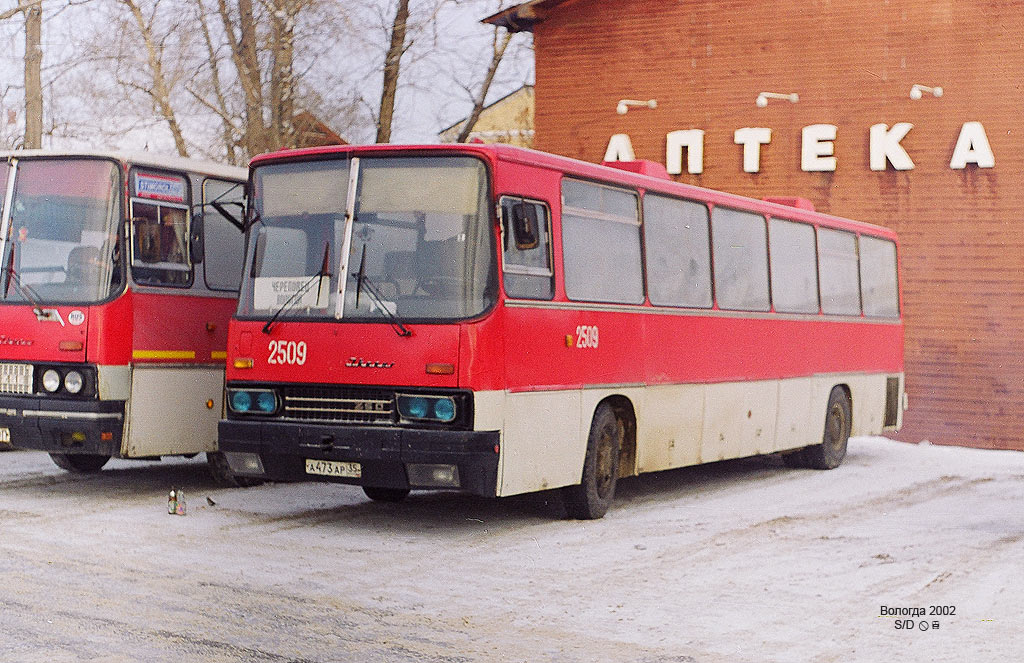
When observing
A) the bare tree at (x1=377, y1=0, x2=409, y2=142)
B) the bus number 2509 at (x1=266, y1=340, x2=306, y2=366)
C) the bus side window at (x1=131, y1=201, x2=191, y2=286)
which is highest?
the bare tree at (x1=377, y1=0, x2=409, y2=142)

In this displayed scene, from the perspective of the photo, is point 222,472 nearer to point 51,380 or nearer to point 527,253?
point 51,380

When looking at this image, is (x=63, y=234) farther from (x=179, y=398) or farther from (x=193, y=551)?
(x=193, y=551)

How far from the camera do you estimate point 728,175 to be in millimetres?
25219

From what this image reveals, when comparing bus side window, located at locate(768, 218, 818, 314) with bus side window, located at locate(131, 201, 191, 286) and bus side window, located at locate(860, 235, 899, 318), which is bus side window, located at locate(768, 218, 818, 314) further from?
bus side window, located at locate(131, 201, 191, 286)

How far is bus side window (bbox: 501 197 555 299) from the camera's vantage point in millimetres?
11227

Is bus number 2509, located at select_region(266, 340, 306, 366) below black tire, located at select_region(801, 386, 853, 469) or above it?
above

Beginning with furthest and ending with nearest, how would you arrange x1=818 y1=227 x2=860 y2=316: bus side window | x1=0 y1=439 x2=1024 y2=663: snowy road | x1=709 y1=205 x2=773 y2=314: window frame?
x1=818 y1=227 x2=860 y2=316: bus side window
x1=709 y1=205 x2=773 y2=314: window frame
x1=0 y1=439 x2=1024 y2=663: snowy road

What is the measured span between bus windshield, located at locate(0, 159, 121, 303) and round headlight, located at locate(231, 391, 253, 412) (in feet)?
5.35

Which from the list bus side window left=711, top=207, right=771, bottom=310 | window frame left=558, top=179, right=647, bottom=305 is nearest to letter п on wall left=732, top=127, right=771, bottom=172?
bus side window left=711, top=207, right=771, bottom=310

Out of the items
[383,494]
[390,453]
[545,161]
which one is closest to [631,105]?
[383,494]

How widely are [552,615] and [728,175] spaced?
58.1ft

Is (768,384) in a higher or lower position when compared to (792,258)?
lower

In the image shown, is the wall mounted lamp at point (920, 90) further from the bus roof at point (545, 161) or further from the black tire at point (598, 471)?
the black tire at point (598, 471)

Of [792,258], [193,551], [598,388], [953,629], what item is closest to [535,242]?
[598,388]
